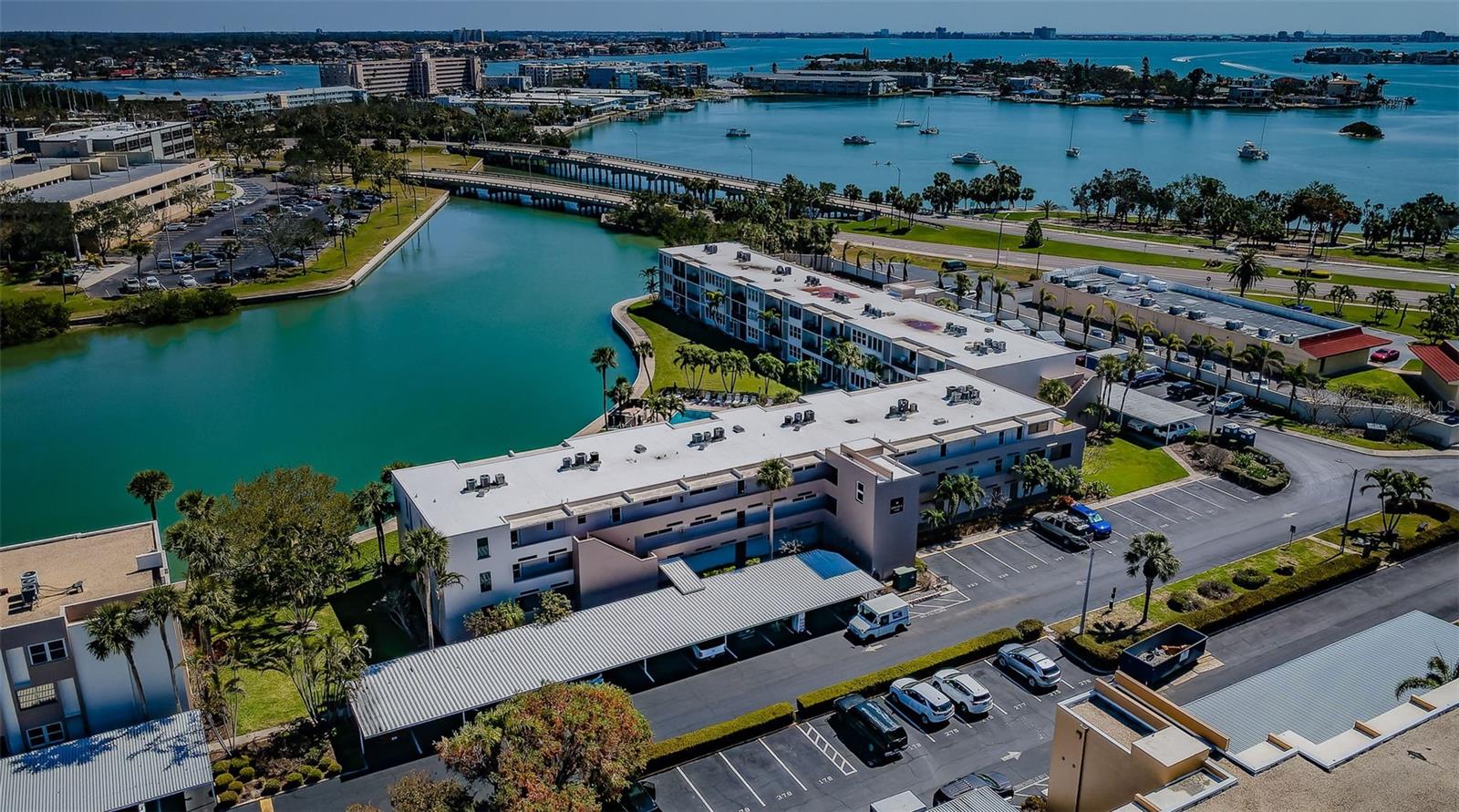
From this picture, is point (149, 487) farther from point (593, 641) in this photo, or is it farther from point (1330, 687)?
point (1330, 687)

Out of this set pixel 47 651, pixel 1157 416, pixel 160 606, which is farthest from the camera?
pixel 1157 416

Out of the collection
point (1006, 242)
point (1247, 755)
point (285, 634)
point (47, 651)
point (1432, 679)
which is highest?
point (1247, 755)

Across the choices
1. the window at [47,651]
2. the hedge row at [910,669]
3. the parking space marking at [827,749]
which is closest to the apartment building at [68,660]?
the window at [47,651]

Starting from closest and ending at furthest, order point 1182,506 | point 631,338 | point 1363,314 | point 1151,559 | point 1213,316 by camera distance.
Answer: point 1151,559 < point 1182,506 < point 1213,316 < point 631,338 < point 1363,314

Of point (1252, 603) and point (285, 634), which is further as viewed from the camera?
point (1252, 603)

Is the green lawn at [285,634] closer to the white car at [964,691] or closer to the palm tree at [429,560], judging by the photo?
the palm tree at [429,560]

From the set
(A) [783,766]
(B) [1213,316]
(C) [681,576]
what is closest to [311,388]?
(C) [681,576]

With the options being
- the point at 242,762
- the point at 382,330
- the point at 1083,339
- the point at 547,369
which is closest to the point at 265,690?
the point at 242,762

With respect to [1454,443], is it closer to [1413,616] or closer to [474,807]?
[1413,616]
